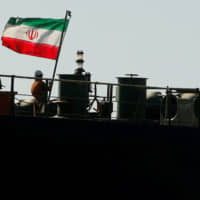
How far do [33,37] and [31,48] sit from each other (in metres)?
0.31

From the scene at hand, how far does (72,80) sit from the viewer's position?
751 inches

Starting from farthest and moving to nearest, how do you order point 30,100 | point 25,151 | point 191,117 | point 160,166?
point 30,100 → point 191,117 → point 160,166 → point 25,151

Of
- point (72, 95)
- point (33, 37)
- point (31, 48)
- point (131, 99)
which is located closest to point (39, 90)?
point (72, 95)

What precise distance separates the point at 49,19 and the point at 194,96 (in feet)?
14.1

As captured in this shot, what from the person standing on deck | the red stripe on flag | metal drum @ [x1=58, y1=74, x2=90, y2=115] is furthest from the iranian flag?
the person standing on deck

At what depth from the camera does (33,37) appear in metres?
20.8

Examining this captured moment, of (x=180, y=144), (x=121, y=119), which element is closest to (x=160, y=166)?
(x=180, y=144)

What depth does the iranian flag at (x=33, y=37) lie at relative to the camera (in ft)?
67.6

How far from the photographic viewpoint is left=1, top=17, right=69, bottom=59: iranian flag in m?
20.6

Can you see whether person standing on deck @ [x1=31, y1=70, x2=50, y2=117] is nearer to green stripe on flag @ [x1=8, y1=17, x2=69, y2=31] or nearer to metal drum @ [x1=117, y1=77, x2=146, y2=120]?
green stripe on flag @ [x1=8, y1=17, x2=69, y2=31]

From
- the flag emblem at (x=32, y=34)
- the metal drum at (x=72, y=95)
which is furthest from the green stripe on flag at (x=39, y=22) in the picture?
the metal drum at (x=72, y=95)

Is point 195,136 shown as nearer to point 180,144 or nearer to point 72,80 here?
point 180,144

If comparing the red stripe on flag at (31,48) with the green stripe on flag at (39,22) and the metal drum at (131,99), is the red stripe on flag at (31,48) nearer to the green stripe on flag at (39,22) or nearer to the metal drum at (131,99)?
the green stripe on flag at (39,22)

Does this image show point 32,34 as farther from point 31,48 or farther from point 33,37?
point 31,48
